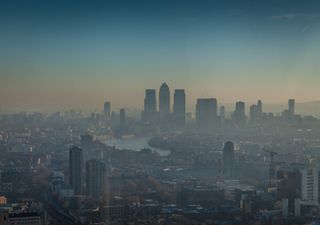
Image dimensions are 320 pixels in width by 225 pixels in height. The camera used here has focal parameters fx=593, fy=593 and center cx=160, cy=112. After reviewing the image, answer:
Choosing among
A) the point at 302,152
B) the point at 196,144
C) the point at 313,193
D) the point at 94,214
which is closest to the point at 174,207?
the point at 94,214

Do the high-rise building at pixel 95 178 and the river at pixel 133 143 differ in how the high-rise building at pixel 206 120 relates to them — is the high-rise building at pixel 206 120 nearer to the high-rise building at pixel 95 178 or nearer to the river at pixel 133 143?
the river at pixel 133 143

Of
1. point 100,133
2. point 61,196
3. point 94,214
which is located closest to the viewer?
point 94,214

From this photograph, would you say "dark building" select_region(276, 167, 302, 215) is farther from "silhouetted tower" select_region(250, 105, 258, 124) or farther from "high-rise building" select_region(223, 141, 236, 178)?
"high-rise building" select_region(223, 141, 236, 178)

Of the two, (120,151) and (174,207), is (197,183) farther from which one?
(120,151)

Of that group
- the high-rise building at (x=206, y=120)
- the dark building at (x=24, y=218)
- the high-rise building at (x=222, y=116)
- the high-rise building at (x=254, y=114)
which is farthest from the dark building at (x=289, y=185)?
the high-rise building at (x=206, y=120)

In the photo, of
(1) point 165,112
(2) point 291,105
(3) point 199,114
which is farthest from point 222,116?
(2) point 291,105

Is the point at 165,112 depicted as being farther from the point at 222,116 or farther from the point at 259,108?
the point at 259,108

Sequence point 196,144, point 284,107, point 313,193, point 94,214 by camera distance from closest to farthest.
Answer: point 94,214 < point 313,193 < point 284,107 < point 196,144
